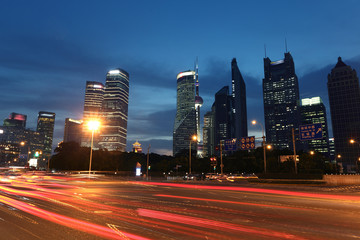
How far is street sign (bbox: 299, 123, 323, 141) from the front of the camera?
37.3 meters

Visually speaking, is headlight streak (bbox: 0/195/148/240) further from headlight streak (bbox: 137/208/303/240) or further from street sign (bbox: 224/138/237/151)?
street sign (bbox: 224/138/237/151)

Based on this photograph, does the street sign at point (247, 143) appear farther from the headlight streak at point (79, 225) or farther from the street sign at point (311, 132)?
the headlight streak at point (79, 225)

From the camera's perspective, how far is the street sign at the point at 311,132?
122ft

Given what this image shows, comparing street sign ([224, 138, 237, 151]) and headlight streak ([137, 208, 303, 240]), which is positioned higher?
street sign ([224, 138, 237, 151])

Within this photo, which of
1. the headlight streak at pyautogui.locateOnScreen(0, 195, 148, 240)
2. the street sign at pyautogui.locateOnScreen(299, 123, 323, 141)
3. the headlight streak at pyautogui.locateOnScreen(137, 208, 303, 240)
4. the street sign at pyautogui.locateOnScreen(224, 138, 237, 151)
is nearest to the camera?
the headlight streak at pyautogui.locateOnScreen(0, 195, 148, 240)

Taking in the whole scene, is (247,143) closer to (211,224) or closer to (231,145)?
(231,145)

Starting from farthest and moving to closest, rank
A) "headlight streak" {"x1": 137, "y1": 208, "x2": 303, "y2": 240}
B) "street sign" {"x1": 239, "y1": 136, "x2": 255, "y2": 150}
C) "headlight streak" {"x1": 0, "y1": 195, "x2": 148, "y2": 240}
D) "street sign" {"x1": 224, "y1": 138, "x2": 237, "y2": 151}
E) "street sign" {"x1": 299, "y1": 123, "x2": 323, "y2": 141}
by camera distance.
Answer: "street sign" {"x1": 224, "y1": 138, "x2": 237, "y2": 151}, "street sign" {"x1": 239, "y1": 136, "x2": 255, "y2": 150}, "street sign" {"x1": 299, "y1": 123, "x2": 323, "y2": 141}, "headlight streak" {"x1": 137, "y1": 208, "x2": 303, "y2": 240}, "headlight streak" {"x1": 0, "y1": 195, "x2": 148, "y2": 240}

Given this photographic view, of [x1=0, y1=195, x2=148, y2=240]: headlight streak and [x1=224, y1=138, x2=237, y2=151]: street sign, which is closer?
[x1=0, y1=195, x2=148, y2=240]: headlight streak

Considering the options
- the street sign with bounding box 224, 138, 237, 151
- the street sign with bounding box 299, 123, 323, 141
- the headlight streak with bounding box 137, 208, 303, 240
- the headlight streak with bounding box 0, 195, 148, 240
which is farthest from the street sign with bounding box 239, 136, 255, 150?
the headlight streak with bounding box 0, 195, 148, 240

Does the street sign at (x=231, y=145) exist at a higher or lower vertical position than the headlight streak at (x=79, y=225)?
higher

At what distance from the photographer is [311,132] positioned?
126 ft

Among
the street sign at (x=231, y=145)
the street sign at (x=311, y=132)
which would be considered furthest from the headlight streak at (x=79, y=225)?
the street sign at (x=231, y=145)

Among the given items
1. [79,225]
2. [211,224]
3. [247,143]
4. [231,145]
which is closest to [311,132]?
[247,143]

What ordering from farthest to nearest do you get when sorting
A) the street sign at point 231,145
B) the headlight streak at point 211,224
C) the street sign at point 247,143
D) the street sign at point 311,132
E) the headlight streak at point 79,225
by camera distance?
1. the street sign at point 231,145
2. the street sign at point 247,143
3. the street sign at point 311,132
4. the headlight streak at point 211,224
5. the headlight streak at point 79,225
